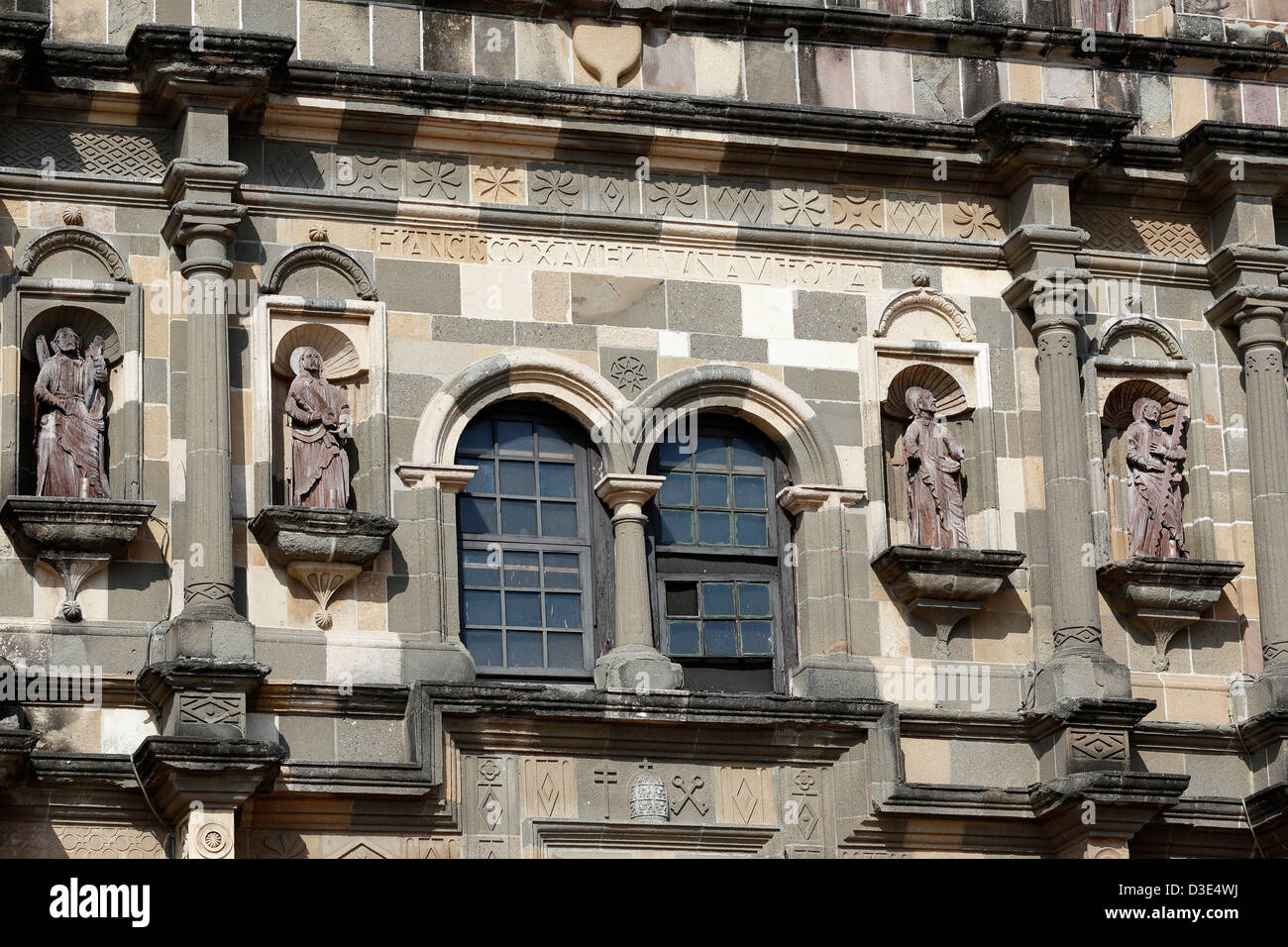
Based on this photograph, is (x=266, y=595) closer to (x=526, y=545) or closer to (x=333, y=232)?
(x=526, y=545)

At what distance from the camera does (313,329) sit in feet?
72.7

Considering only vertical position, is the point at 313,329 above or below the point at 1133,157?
below

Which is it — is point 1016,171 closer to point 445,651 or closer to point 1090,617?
point 1090,617

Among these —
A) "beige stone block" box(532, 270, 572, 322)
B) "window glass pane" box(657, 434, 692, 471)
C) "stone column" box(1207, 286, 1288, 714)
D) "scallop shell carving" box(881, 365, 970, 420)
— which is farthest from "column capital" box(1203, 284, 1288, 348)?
"beige stone block" box(532, 270, 572, 322)

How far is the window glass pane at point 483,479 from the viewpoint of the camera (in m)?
22.3

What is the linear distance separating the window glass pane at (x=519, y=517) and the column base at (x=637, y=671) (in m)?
1.04

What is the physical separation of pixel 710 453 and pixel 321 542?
10.1ft

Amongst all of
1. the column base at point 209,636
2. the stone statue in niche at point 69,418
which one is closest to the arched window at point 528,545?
the column base at point 209,636

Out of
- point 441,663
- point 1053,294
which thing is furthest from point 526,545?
point 1053,294

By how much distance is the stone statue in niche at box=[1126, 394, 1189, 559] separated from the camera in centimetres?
2331

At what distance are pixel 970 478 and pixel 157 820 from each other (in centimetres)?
627
